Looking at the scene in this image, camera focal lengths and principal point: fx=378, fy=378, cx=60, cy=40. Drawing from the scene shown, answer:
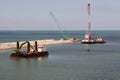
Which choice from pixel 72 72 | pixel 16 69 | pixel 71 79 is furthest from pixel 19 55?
pixel 71 79

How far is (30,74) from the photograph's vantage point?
6209cm

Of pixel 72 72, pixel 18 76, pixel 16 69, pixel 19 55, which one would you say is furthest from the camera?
pixel 19 55

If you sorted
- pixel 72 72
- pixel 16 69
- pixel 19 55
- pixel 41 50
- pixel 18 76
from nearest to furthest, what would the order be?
pixel 18 76 → pixel 72 72 → pixel 16 69 → pixel 19 55 → pixel 41 50

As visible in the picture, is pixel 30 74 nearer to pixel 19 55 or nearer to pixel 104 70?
pixel 104 70

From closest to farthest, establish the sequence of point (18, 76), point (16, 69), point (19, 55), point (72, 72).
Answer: point (18, 76)
point (72, 72)
point (16, 69)
point (19, 55)

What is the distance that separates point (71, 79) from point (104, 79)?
193 inches

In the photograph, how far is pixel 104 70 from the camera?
220 feet

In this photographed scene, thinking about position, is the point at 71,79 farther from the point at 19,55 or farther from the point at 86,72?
the point at 19,55

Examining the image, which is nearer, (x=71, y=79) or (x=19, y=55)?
(x=71, y=79)

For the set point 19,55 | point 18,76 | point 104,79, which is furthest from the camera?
point 19,55

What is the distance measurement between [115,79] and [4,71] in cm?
1994

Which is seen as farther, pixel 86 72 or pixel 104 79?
pixel 86 72

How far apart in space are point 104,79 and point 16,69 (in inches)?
764

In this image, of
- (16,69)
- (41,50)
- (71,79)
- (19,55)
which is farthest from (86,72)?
(41,50)
